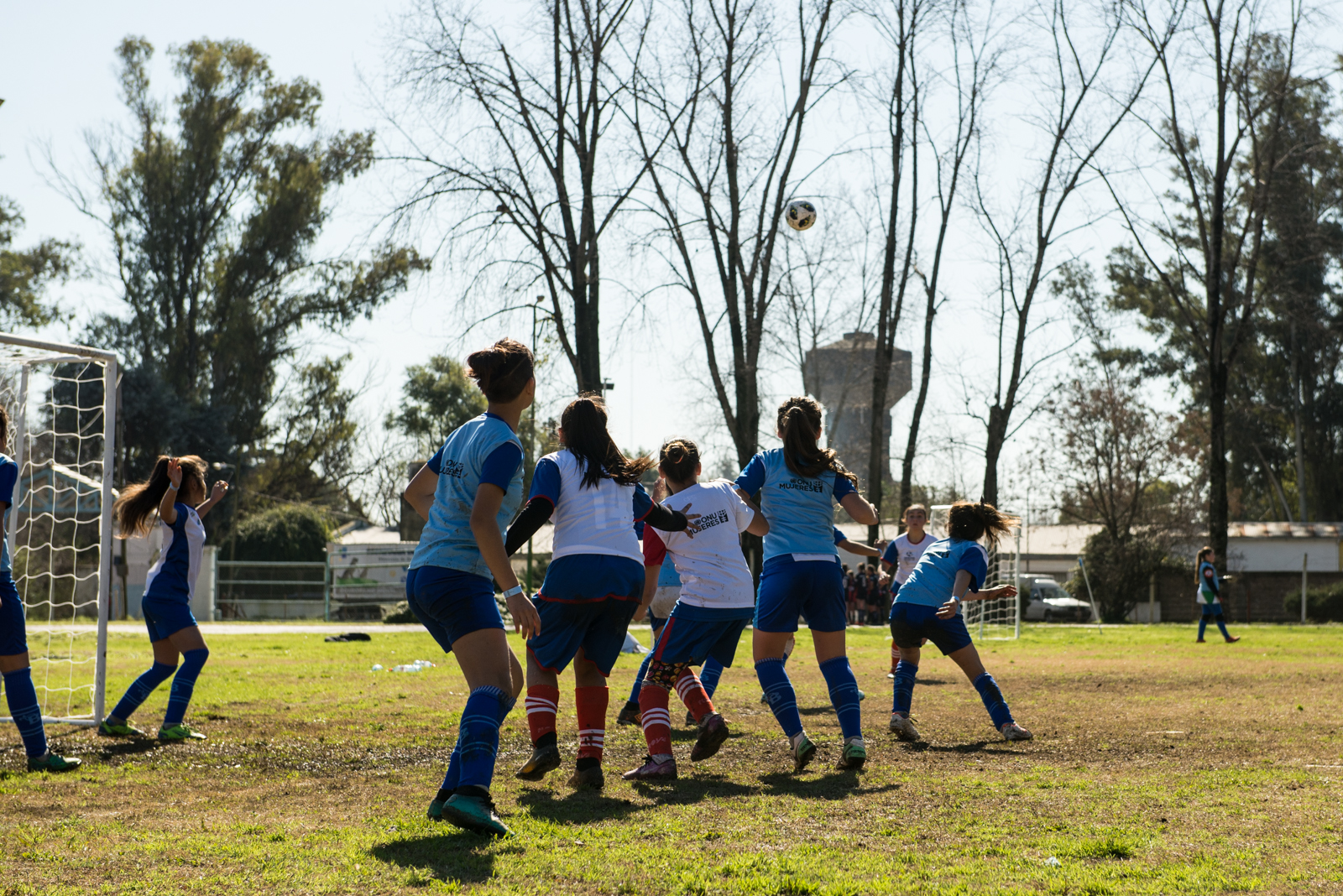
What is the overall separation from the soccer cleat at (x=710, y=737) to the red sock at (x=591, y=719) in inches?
28.4

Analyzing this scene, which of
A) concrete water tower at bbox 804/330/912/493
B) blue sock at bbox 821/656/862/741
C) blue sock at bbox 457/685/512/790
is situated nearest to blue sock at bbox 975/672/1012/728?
blue sock at bbox 821/656/862/741

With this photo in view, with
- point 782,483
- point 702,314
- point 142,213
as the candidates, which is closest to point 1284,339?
point 702,314

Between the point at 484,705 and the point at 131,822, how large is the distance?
1648 mm

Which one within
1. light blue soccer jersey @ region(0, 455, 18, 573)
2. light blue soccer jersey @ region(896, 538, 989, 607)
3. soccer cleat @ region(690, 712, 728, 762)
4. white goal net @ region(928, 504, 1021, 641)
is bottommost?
white goal net @ region(928, 504, 1021, 641)

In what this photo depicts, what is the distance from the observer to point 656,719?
595 cm

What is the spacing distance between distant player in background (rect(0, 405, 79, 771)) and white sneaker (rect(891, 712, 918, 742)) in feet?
15.8

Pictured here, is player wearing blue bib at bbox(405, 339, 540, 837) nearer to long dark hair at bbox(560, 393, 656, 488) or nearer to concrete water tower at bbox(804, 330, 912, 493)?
long dark hair at bbox(560, 393, 656, 488)

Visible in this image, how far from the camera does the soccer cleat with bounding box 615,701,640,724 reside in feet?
26.8

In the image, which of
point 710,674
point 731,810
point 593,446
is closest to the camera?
point 731,810

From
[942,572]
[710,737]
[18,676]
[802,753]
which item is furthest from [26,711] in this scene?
[942,572]

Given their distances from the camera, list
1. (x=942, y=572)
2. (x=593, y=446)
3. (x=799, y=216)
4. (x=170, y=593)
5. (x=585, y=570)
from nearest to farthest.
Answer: (x=585, y=570) → (x=593, y=446) → (x=170, y=593) → (x=942, y=572) → (x=799, y=216)

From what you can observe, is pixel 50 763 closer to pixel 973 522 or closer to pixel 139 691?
pixel 139 691

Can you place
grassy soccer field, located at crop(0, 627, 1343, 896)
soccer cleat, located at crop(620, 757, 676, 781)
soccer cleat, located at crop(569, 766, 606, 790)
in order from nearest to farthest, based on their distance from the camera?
grassy soccer field, located at crop(0, 627, 1343, 896)
soccer cleat, located at crop(569, 766, 606, 790)
soccer cleat, located at crop(620, 757, 676, 781)

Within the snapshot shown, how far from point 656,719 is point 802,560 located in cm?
118
